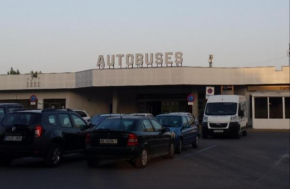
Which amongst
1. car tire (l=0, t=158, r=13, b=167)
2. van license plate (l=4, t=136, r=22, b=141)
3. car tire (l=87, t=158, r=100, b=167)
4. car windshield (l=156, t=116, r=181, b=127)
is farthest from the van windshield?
van license plate (l=4, t=136, r=22, b=141)

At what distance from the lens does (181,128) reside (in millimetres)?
18688

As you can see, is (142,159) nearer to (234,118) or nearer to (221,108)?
(234,118)

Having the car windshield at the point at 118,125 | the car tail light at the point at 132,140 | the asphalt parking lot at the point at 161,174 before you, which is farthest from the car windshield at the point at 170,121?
the car tail light at the point at 132,140

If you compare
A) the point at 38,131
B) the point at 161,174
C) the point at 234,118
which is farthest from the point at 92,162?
the point at 234,118

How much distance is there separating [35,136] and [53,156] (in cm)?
95

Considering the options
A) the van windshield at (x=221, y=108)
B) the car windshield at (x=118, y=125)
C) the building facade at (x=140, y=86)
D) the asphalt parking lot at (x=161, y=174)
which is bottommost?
the asphalt parking lot at (x=161, y=174)

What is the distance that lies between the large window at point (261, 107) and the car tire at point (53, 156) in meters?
27.4

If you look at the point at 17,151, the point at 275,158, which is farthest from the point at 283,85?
the point at 17,151

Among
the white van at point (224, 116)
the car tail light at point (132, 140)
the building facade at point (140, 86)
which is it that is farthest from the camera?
the building facade at point (140, 86)

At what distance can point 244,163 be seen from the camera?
49.3ft

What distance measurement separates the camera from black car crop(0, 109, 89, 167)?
12969 millimetres

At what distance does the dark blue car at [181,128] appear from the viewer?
18.1 metres

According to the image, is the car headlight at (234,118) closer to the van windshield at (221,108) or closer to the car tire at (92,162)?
the van windshield at (221,108)

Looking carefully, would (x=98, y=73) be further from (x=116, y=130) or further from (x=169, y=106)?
(x=116, y=130)
